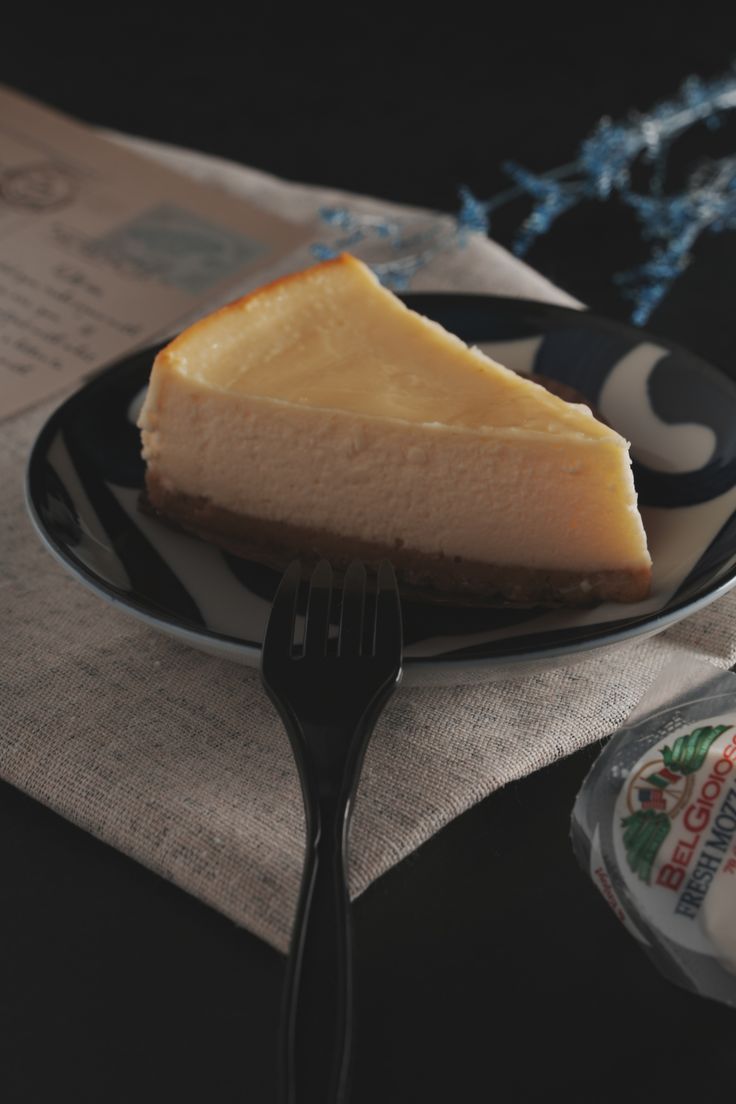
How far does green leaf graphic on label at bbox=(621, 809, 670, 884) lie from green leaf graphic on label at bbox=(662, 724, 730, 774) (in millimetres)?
33

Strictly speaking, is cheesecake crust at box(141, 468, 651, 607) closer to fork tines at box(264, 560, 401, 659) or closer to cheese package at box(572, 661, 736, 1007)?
fork tines at box(264, 560, 401, 659)

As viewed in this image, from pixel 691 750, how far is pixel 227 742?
337 millimetres

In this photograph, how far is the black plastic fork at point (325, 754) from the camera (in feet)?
2.06

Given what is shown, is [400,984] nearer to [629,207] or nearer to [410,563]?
[410,563]

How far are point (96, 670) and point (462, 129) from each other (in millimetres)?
1372

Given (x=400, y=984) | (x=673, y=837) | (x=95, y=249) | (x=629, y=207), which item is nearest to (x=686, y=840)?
(x=673, y=837)

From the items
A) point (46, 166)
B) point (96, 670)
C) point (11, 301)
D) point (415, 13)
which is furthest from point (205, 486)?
point (415, 13)

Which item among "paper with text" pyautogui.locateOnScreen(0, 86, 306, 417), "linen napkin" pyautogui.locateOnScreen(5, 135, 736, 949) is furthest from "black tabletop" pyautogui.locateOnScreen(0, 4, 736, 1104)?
"paper with text" pyautogui.locateOnScreen(0, 86, 306, 417)

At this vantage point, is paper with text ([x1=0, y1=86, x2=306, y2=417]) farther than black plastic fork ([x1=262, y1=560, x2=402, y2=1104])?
Yes

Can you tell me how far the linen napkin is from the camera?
2.77 feet

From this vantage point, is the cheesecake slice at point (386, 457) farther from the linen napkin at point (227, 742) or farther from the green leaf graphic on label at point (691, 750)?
the green leaf graphic on label at point (691, 750)

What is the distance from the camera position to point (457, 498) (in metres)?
1.03

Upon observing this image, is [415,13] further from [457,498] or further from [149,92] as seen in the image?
[457,498]

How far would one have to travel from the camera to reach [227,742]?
938 mm
